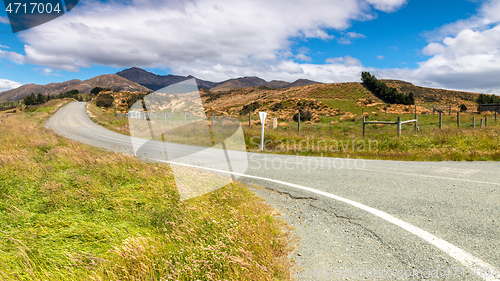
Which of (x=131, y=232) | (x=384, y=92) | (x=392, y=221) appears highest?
(x=384, y=92)

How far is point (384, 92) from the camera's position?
78.6 meters

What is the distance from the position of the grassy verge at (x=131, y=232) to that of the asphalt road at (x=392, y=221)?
61 centimetres

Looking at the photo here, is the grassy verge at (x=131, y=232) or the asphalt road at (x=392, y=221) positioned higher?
the grassy verge at (x=131, y=232)

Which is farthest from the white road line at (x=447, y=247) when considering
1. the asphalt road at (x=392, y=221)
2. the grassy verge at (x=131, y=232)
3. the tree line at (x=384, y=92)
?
the tree line at (x=384, y=92)

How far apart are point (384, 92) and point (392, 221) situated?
282ft

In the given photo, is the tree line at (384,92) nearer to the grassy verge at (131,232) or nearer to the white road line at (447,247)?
the white road line at (447,247)

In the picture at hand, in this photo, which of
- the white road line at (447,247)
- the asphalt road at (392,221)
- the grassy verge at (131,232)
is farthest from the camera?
the asphalt road at (392,221)

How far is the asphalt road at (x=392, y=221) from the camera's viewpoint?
2787 millimetres

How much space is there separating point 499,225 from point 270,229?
3261 mm

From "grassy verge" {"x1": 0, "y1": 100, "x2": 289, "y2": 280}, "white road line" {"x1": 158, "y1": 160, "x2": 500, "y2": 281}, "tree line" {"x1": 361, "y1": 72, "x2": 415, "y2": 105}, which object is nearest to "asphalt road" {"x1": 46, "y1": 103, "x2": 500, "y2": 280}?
"white road line" {"x1": 158, "y1": 160, "x2": 500, "y2": 281}

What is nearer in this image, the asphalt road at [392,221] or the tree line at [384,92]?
the asphalt road at [392,221]

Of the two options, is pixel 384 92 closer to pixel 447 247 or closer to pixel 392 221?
pixel 392 221

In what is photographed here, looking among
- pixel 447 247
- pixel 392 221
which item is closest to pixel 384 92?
pixel 392 221

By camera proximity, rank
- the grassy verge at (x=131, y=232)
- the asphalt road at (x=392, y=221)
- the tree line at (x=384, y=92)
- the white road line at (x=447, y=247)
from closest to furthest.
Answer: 1. the grassy verge at (x=131, y=232)
2. the white road line at (x=447, y=247)
3. the asphalt road at (x=392, y=221)
4. the tree line at (x=384, y=92)
